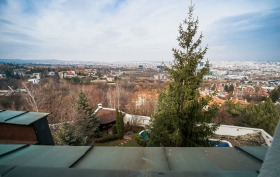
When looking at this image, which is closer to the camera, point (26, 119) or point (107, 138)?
point (26, 119)

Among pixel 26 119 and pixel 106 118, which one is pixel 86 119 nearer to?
pixel 106 118

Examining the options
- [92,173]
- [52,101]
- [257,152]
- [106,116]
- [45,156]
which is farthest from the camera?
[52,101]

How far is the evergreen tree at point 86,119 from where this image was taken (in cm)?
1602

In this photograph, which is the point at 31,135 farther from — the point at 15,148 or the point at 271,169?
the point at 271,169

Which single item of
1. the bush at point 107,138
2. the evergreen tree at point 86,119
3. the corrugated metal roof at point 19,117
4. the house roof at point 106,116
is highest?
the corrugated metal roof at point 19,117

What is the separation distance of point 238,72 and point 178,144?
422ft

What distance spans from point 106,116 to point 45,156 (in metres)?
19.9

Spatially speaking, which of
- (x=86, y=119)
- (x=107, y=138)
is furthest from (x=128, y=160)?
(x=86, y=119)

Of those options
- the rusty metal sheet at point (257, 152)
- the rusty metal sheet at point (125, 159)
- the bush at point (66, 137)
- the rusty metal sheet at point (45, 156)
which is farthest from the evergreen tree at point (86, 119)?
the rusty metal sheet at point (257, 152)

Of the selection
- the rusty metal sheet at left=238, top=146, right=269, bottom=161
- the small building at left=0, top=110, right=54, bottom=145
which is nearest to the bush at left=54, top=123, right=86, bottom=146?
the small building at left=0, top=110, right=54, bottom=145

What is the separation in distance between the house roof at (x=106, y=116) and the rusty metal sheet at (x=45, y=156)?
58.2 feet

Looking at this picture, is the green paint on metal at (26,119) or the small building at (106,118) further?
the small building at (106,118)

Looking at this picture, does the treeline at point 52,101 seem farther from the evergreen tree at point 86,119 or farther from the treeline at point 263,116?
the treeline at point 263,116

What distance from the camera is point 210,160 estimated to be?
2.66 metres
